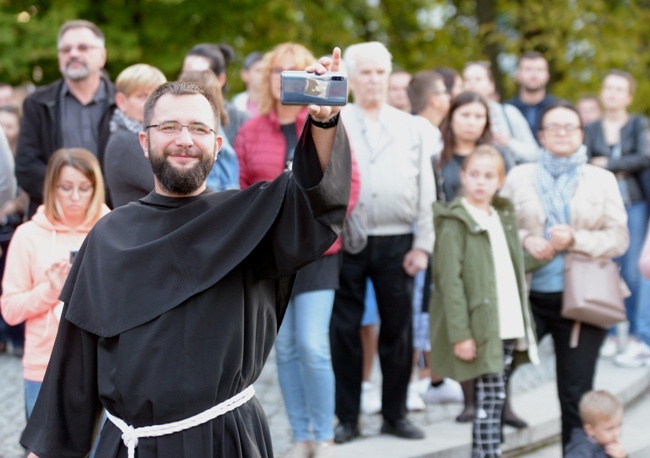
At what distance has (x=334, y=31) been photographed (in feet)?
54.0

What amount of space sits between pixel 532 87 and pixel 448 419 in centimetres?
352

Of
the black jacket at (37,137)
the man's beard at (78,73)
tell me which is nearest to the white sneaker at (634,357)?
the black jacket at (37,137)

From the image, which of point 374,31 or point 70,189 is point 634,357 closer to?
point 70,189

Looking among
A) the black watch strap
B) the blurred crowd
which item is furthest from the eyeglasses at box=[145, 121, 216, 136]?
the blurred crowd

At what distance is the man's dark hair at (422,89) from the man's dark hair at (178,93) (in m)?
4.66

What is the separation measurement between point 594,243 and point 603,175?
0.42 meters

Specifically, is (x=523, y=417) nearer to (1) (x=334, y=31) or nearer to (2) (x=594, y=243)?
(2) (x=594, y=243)

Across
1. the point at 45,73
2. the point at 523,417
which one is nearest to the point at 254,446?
the point at 523,417

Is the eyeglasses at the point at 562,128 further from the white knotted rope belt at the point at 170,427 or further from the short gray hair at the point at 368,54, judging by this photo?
the white knotted rope belt at the point at 170,427

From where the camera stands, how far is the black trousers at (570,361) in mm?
6387

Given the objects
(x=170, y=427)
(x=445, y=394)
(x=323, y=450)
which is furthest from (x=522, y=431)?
(x=170, y=427)

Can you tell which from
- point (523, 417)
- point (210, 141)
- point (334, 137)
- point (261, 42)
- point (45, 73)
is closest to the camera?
point (334, 137)

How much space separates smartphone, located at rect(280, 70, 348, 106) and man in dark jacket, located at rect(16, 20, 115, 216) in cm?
381

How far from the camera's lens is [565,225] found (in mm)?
6492
